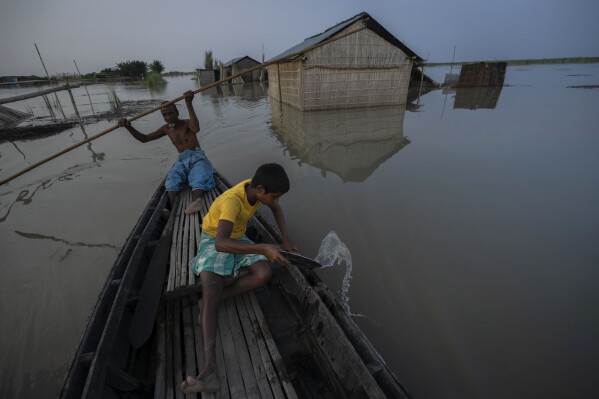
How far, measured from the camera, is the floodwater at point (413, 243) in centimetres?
232

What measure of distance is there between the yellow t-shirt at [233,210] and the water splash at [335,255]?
145 centimetres

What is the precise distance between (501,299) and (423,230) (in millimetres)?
1339

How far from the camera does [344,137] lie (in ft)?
29.7

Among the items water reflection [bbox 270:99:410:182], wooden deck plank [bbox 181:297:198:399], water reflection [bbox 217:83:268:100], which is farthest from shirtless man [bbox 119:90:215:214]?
water reflection [bbox 217:83:268:100]

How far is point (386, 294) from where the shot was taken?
2943 millimetres

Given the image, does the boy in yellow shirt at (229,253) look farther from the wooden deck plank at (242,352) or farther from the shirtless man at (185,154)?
the shirtless man at (185,154)

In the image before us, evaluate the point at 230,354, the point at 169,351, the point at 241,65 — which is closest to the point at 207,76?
the point at 241,65

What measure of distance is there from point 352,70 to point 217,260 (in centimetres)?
1216

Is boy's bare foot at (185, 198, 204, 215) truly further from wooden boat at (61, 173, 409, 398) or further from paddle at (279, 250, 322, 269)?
paddle at (279, 250, 322, 269)

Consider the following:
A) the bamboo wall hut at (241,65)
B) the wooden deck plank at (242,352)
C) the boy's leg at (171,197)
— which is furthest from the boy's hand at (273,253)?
the bamboo wall hut at (241,65)

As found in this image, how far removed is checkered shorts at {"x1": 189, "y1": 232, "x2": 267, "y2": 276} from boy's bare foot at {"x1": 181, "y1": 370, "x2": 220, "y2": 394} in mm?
691

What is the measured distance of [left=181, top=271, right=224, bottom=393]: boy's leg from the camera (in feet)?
5.30

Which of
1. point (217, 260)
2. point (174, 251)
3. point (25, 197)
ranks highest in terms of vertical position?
point (217, 260)

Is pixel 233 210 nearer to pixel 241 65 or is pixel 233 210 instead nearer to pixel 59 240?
pixel 59 240
